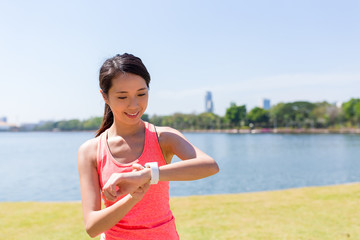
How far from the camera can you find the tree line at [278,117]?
3514 inches

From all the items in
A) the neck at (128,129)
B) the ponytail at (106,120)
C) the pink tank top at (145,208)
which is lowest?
the pink tank top at (145,208)

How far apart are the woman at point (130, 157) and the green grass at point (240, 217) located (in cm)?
343

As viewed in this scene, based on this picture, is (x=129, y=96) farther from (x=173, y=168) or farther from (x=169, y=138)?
(x=173, y=168)

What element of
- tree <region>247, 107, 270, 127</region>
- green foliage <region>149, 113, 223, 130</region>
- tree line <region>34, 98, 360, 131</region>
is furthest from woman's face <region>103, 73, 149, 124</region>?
green foliage <region>149, 113, 223, 130</region>

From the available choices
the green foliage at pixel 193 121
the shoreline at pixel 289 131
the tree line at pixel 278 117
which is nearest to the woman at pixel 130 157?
the tree line at pixel 278 117

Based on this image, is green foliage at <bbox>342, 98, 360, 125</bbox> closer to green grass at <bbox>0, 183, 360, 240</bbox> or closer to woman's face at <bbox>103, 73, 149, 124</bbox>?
green grass at <bbox>0, 183, 360, 240</bbox>

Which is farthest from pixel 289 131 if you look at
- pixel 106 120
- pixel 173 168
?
pixel 173 168

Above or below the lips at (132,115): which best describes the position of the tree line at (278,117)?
above

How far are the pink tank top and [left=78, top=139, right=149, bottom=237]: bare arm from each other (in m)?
0.04

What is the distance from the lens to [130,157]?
165 cm

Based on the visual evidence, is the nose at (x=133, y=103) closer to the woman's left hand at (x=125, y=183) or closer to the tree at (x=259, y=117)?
the woman's left hand at (x=125, y=183)

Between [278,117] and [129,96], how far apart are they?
336ft

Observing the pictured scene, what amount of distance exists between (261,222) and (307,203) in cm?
157

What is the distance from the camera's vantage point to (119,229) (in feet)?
5.29
